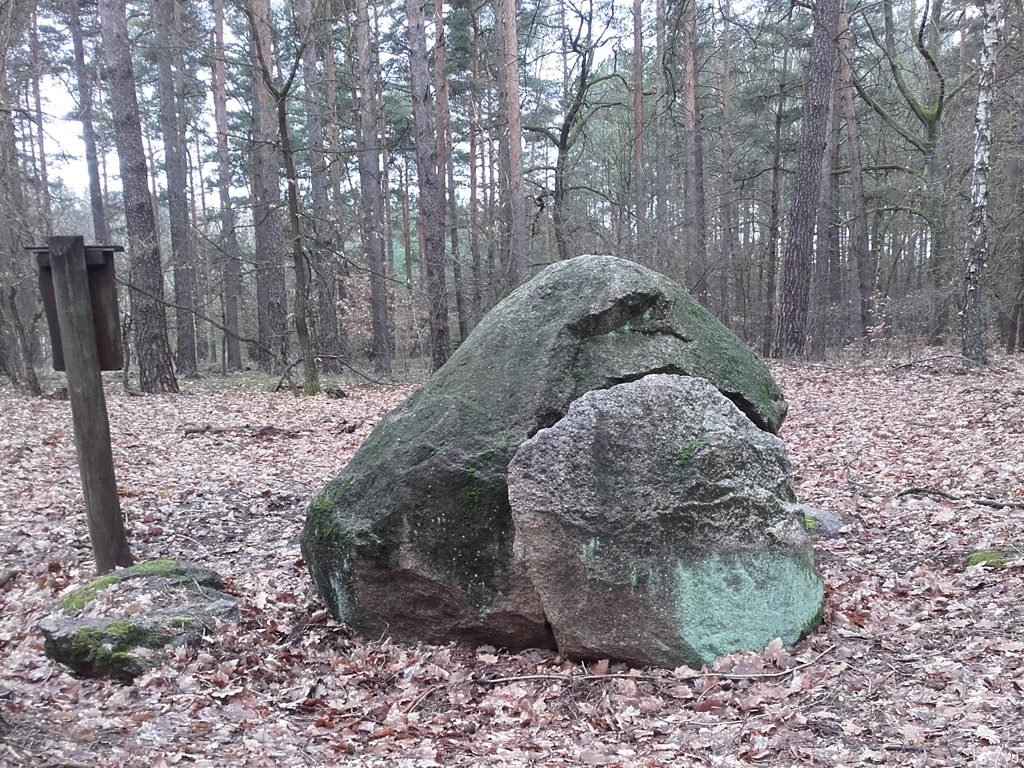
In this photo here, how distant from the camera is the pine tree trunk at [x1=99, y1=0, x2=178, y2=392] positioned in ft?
45.4

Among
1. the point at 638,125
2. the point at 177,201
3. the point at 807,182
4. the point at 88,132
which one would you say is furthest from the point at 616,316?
Answer: the point at 88,132

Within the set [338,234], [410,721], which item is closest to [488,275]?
[338,234]

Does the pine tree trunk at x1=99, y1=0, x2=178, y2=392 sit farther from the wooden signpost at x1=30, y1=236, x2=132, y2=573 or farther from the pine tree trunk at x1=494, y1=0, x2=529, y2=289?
the wooden signpost at x1=30, y1=236, x2=132, y2=573

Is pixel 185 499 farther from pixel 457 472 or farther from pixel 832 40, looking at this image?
pixel 832 40

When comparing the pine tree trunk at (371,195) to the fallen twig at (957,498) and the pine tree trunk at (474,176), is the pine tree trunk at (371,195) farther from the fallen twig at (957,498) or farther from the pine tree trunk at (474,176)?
the fallen twig at (957,498)

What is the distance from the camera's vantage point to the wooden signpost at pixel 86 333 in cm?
481

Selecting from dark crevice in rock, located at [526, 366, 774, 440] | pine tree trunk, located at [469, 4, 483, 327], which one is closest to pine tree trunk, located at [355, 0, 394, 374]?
pine tree trunk, located at [469, 4, 483, 327]

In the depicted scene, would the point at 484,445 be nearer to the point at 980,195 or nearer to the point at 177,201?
the point at 980,195

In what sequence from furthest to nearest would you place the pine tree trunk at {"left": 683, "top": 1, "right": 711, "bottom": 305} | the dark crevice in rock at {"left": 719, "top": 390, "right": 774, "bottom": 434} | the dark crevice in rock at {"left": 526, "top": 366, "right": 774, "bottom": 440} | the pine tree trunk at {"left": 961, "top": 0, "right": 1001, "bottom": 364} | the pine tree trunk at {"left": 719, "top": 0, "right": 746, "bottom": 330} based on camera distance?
the pine tree trunk at {"left": 719, "top": 0, "right": 746, "bottom": 330}, the pine tree trunk at {"left": 683, "top": 1, "right": 711, "bottom": 305}, the pine tree trunk at {"left": 961, "top": 0, "right": 1001, "bottom": 364}, the dark crevice in rock at {"left": 719, "top": 390, "right": 774, "bottom": 434}, the dark crevice in rock at {"left": 526, "top": 366, "right": 774, "bottom": 440}

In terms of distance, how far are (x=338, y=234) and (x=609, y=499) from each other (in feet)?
51.6

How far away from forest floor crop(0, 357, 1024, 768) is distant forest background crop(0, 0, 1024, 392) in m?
5.42

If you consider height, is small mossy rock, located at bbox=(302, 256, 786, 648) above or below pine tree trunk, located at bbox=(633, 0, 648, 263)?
below

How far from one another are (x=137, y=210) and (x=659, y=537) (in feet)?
44.6

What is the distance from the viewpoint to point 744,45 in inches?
906
